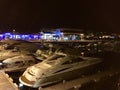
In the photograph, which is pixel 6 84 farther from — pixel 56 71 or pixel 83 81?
pixel 83 81

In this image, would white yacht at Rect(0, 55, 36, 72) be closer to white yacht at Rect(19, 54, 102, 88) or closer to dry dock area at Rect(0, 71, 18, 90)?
white yacht at Rect(19, 54, 102, 88)

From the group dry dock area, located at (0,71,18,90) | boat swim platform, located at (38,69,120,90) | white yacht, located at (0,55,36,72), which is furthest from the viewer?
white yacht, located at (0,55,36,72)

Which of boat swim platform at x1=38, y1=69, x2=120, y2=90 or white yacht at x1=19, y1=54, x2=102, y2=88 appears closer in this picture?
boat swim platform at x1=38, y1=69, x2=120, y2=90

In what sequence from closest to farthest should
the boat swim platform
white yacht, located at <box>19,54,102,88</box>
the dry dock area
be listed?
the dry dock area → the boat swim platform → white yacht, located at <box>19,54,102,88</box>

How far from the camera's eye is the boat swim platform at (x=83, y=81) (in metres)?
11.1

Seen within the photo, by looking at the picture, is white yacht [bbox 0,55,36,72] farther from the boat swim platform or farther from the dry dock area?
the boat swim platform

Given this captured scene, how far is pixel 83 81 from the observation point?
39.3 ft

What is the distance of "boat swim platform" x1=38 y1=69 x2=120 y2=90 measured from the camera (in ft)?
36.4

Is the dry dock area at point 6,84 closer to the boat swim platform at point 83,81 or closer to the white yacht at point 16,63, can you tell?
the boat swim platform at point 83,81

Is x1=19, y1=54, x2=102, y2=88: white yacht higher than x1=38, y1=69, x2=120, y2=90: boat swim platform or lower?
higher

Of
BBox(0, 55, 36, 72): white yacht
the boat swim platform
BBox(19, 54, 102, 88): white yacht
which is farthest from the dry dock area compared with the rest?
BBox(0, 55, 36, 72): white yacht

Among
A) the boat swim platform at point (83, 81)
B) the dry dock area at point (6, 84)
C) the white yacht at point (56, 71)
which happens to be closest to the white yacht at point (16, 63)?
the white yacht at point (56, 71)

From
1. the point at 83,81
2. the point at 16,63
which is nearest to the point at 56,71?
the point at 83,81

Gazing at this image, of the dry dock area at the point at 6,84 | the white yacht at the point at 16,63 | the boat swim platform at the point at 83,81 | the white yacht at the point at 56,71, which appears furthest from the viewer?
the white yacht at the point at 16,63
